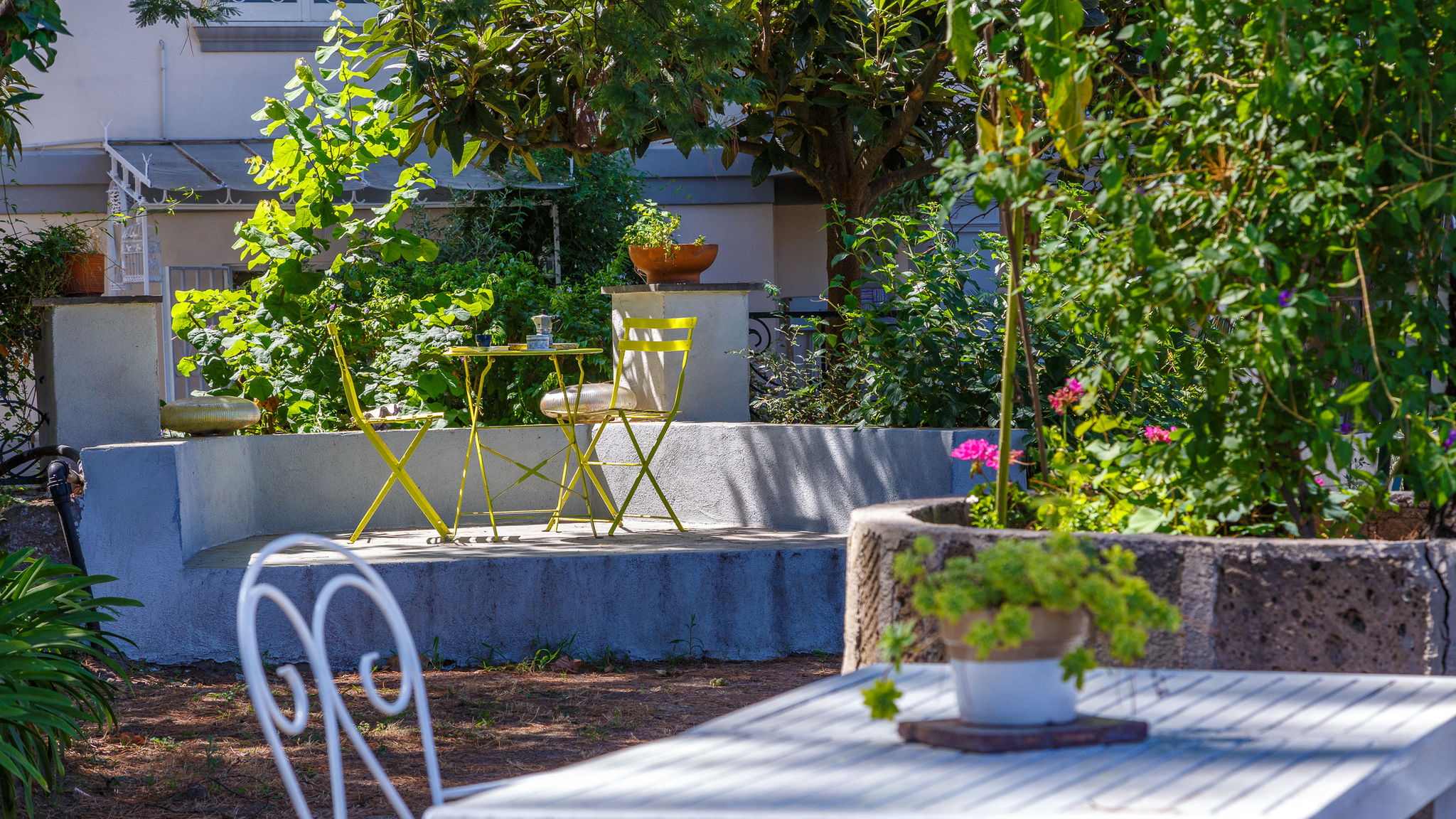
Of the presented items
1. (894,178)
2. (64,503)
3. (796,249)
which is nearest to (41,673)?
(64,503)

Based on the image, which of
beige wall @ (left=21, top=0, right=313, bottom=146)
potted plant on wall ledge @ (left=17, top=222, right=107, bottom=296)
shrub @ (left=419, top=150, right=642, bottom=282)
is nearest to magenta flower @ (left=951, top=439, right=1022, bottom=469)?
potted plant on wall ledge @ (left=17, top=222, right=107, bottom=296)

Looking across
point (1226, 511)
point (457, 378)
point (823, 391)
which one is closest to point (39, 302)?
point (457, 378)

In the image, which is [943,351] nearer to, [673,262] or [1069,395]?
[673,262]

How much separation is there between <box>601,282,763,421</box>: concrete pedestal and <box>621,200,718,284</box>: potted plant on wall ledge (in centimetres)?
11

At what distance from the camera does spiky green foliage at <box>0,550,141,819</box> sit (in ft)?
10.6

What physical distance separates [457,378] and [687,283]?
139 cm

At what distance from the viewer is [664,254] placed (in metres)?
7.03

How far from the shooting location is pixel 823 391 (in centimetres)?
661

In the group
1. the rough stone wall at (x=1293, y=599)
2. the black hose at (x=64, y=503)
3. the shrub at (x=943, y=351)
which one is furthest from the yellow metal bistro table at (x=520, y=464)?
the rough stone wall at (x=1293, y=599)

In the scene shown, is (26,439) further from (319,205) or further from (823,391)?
(823,391)

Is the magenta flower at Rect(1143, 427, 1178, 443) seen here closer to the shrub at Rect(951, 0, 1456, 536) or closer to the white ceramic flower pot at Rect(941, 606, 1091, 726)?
the shrub at Rect(951, 0, 1456, 536)

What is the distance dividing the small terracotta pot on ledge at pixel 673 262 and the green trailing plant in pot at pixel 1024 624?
5.41 meters

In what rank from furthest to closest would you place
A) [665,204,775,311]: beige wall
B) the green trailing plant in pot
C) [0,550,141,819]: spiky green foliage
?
[665,204,775,311]: beige wall, [0,550,141,819]: spiky green foliage, the green trailing plant in pot

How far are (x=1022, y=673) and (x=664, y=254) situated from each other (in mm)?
5525
